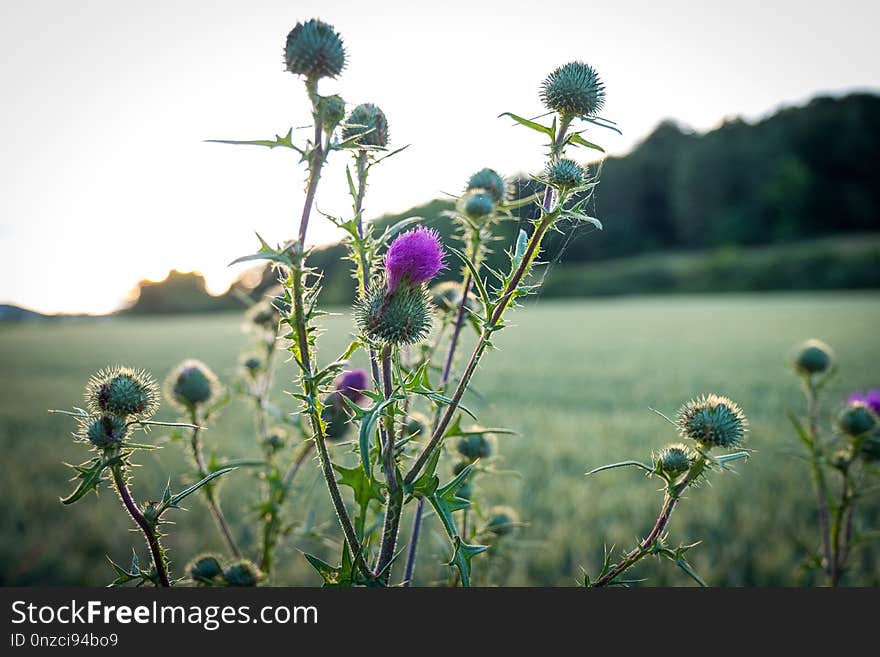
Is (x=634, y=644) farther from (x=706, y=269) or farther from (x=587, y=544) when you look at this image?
(x=706, y=269)

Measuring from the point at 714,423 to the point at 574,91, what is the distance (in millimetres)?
783

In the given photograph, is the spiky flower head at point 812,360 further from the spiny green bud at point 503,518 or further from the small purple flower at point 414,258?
the small purple flower at point 414,258

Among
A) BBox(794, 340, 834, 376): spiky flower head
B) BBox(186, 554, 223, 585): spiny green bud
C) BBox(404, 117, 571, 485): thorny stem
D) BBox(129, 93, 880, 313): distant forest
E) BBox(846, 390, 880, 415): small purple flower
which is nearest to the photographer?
BBox(404, 117, 571, 485): thorny stem

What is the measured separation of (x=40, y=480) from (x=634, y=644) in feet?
18.2

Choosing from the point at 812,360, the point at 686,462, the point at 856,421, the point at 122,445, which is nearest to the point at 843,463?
the point at 856,421

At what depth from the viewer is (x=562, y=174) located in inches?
46.9

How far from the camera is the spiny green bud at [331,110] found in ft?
3.06

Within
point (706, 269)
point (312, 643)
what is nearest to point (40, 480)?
point (312, 643)

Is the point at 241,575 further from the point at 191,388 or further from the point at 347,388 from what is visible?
the point at 191,388

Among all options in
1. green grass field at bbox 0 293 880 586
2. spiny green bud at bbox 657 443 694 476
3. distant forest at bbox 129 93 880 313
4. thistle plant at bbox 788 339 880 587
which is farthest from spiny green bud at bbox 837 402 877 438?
distant forest at bbox 129 93 880 313

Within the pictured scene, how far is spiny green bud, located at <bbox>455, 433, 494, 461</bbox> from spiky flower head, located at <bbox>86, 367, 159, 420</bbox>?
93 cm

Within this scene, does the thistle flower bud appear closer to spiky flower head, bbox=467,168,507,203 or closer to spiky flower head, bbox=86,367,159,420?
spiky flower head, bbox=86,367,159,420

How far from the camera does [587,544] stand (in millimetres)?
3783

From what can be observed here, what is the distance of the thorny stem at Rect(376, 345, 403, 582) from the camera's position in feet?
3.24
